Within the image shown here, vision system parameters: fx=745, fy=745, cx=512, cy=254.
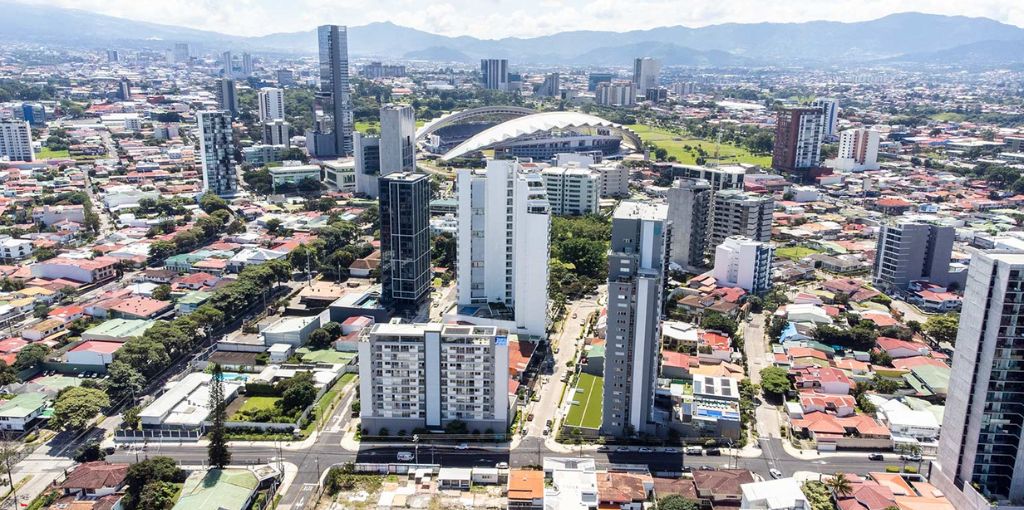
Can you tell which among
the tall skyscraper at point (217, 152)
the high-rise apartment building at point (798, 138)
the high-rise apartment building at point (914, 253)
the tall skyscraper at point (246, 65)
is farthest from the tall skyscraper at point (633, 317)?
the tall skyscraper at point (246, 65)

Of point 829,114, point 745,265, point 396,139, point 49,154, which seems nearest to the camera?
point 745,265

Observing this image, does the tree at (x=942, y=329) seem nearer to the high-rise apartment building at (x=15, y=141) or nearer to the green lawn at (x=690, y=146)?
the green lawn at (x=690, y=146)

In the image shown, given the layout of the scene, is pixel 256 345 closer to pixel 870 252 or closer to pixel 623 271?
pixel 623 271

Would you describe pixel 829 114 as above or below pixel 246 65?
below

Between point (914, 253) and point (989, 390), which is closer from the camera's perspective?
point (989, 390)

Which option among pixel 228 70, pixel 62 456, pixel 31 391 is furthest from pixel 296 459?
pixel 228 70

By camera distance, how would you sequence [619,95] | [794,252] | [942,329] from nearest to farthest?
[942,329] < [794,252] < [619,95]

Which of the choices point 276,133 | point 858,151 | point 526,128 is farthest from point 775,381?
point 276,133

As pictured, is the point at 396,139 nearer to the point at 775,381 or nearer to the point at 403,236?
Result: the point at 403,236
